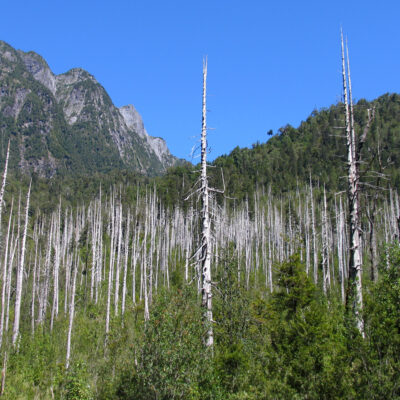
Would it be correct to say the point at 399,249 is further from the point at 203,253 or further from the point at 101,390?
the point at 101,390

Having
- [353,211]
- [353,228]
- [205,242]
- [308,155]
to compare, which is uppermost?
[308,155]

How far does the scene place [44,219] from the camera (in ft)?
208

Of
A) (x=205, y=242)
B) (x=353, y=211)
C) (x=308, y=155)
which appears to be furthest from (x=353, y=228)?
(x=308, y=155)

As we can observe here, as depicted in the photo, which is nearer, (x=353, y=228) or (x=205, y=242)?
(x=353, y=228)

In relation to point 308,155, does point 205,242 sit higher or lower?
lower

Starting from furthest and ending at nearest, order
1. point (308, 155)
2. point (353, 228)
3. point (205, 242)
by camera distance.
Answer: point (308, 155) < point (205, 242) < point (353, 228)

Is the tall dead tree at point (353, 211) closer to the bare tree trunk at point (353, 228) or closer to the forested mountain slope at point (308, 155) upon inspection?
the bare tree trunk at point (353, 228)

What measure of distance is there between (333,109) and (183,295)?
103917 millimetres

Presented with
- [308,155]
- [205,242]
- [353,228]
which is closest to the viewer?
[353,228]

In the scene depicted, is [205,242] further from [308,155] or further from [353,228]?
[308,155]

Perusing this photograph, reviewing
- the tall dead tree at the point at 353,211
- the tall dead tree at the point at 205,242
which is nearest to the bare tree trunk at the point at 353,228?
the tall dead tree at the point at 353,211

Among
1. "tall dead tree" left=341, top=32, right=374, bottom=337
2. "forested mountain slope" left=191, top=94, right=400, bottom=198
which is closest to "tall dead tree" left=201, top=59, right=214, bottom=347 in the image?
"tall dead tree" left=341, top=32, right=374, bottom=337

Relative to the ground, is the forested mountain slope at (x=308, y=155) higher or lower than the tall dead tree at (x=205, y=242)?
higher

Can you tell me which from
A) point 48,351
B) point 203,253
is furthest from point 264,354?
point 48,351
